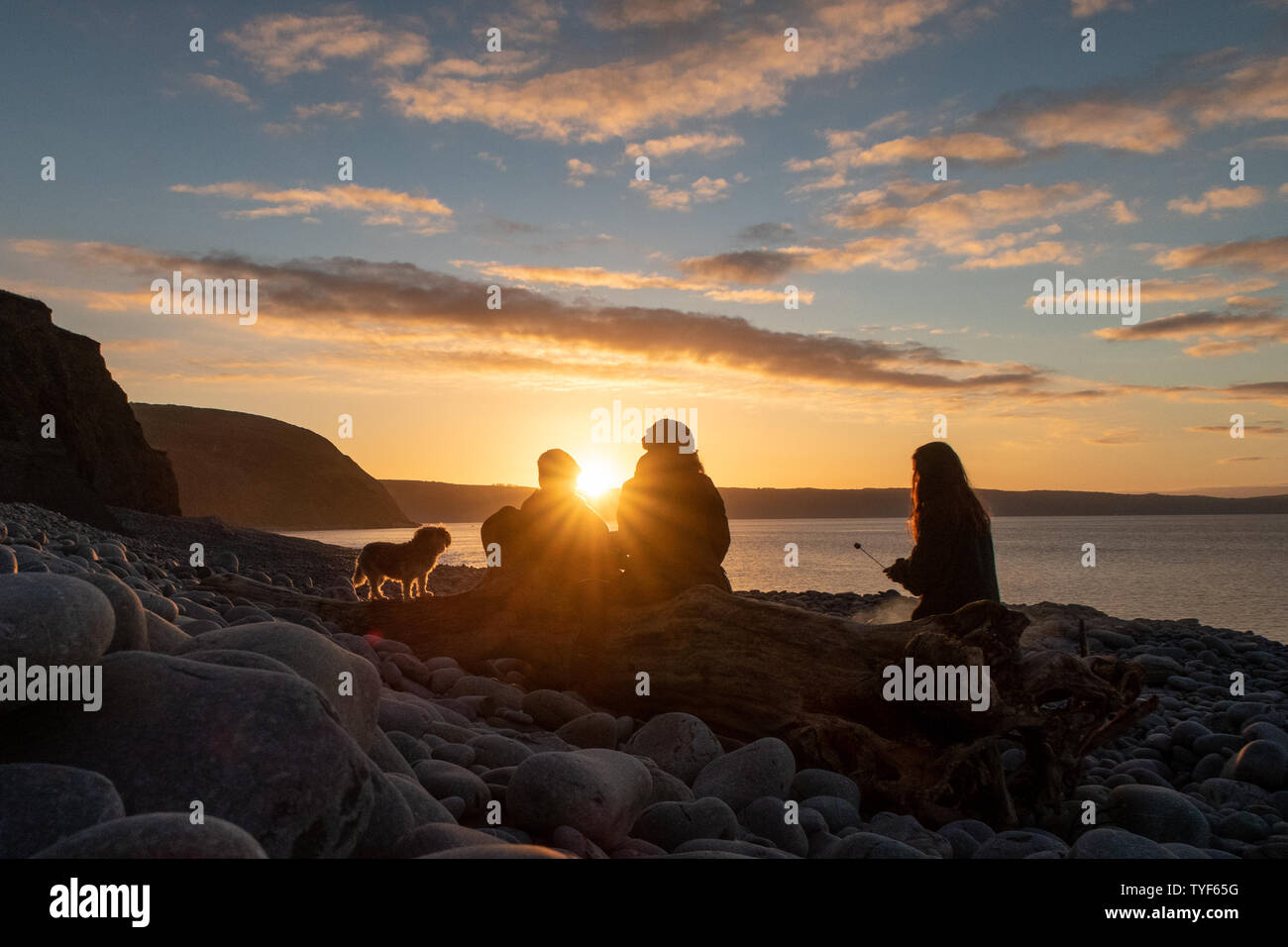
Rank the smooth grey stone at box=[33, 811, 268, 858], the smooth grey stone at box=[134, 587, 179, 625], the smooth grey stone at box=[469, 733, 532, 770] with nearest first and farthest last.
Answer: the smooth grey stone at box=[33, 811, 268, 858] < the smooth grey stone at box=[469, 733, 532, 770] < the smooth grey stone at box=[134, 587, 179, 625]

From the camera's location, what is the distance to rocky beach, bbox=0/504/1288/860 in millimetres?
2703

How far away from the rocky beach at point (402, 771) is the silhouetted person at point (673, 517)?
6.39 feet

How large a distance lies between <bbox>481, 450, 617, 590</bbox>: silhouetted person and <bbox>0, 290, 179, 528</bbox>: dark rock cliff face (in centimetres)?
1517

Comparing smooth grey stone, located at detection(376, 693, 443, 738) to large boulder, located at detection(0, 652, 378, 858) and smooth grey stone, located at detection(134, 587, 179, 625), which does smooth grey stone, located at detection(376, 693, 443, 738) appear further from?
large boulder, located at detection(0, 652, 378, 858)

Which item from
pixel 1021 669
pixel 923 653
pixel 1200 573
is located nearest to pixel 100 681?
pixel 923 653

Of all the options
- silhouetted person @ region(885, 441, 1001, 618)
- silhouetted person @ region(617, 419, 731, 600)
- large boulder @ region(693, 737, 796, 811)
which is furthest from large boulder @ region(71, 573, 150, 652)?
silhouetted person @ region(885, 441, 1001, 618)

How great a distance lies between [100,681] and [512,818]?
1776mm

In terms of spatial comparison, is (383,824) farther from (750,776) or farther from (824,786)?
(824,786)

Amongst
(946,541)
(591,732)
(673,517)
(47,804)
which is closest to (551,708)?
(591,732)

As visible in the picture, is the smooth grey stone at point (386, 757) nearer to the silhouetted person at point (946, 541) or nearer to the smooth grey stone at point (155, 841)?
the smooth grey stone at point (155, 841)

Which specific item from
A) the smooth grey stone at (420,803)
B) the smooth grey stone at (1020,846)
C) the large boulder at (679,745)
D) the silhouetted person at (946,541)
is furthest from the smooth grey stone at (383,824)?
the silhouetted person at (946,541)

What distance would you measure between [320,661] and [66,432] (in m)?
31.0

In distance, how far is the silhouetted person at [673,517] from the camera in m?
8.93

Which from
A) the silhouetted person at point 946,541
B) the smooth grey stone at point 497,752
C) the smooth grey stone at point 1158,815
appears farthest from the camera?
the silhouetted person at point 946,541
